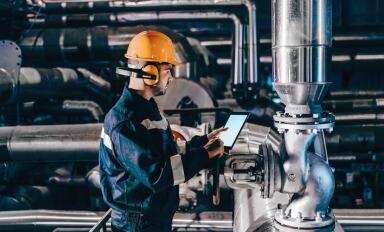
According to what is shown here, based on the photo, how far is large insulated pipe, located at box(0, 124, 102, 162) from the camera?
2.80 metres

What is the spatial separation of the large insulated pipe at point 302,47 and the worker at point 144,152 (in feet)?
1.23

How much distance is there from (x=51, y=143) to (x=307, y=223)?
205 cm

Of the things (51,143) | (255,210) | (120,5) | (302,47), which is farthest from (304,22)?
(120,5)

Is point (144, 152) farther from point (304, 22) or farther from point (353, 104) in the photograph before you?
point (353, 104)

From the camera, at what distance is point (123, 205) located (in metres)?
1.63

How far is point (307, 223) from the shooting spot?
1.41 meters

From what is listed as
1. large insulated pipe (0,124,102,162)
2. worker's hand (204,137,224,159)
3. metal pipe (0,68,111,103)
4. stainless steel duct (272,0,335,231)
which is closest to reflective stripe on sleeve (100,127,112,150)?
worker's hand (204,137,224,159)

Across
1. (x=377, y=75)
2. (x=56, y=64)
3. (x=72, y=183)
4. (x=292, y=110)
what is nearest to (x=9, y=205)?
(x=72, y=183)

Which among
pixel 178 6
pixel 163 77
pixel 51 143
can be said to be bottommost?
pixel 51 143

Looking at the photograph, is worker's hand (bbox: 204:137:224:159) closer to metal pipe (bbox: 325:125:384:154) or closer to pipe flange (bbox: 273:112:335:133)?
pipe flange (bbox: 273:112:335:133)

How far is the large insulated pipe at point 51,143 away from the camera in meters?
2.80

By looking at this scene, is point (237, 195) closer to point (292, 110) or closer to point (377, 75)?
point (292, 110)

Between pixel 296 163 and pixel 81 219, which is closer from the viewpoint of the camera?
pixel 296 163

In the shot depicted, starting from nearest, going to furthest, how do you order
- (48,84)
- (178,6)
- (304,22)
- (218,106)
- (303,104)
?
(304,22)
(303,104)
(218,106)
(48,84)
(178,6)
